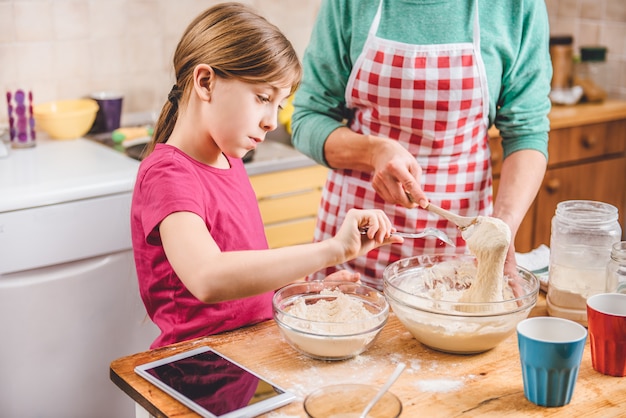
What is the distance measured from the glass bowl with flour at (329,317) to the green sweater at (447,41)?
0.43 meters

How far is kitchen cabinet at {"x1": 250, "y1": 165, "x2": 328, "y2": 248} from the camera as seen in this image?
260 cm

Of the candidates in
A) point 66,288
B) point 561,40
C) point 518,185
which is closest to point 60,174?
point 66,288

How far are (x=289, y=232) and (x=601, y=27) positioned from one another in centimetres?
175

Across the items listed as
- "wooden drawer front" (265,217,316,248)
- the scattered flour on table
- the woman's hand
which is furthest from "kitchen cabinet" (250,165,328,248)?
the scattered flour on table

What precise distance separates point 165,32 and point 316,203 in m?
0.85

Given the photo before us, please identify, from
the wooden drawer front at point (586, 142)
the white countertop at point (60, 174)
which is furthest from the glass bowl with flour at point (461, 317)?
the wooden drawer front at point (586, 142)

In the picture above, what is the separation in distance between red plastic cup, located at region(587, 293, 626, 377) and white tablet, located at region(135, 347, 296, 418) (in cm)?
47

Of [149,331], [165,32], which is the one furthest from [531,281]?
[165,32]

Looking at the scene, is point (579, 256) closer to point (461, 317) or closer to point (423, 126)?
point (461, 317)

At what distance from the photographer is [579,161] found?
10.7ft

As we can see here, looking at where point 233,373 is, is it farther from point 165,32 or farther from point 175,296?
point 165,32

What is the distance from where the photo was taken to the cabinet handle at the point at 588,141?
322cm

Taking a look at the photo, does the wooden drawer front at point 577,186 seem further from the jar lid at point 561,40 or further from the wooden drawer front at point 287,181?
the wooden drawer front at point 287,181

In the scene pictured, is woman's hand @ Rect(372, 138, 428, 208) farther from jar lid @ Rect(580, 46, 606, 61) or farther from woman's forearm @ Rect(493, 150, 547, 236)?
jar lid @ Rect(580, 46, 606, 61)
